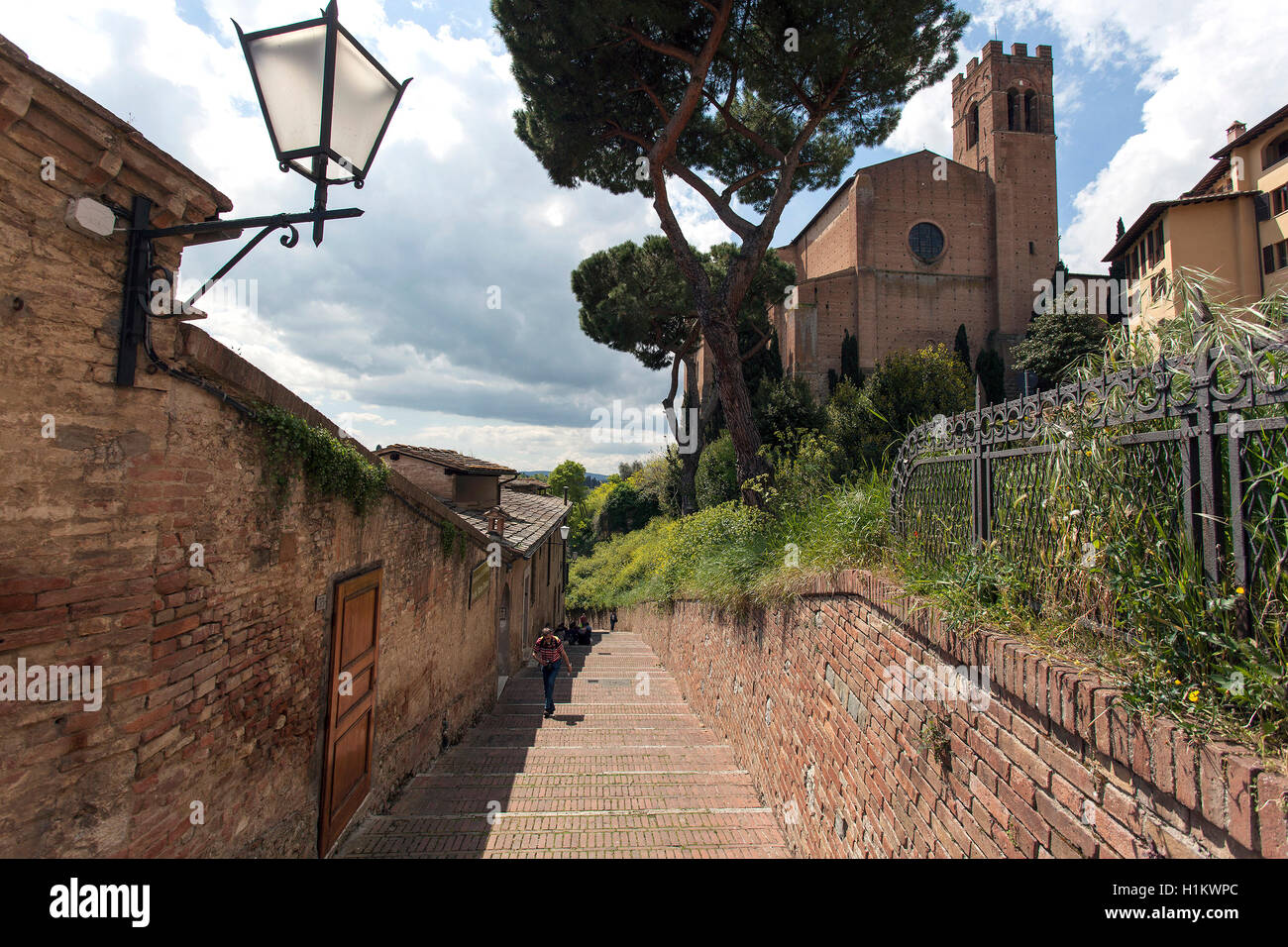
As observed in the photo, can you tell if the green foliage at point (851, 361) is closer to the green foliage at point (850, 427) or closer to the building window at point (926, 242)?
the green foliage at point (850, 427)

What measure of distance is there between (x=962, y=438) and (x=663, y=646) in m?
11.3

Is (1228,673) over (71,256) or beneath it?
beneath

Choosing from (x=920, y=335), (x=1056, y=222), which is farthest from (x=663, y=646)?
(x=1056, y=222)

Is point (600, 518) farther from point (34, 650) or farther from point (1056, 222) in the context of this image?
point (34, 650)

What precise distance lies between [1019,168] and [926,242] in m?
6.41

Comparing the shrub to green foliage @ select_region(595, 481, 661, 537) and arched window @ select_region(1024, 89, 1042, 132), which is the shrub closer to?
green foliage @ select_region(595, 481, 661, 537)

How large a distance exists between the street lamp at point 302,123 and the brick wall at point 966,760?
3.72m

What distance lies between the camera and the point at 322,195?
2834 millimetres

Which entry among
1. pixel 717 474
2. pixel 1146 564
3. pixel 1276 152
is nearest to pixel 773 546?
pixel 1146 564

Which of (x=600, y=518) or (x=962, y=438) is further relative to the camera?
(x=600, y=518)

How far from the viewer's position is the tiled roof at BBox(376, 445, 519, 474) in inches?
500

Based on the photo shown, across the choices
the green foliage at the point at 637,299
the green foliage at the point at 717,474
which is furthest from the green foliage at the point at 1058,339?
the green foliage at the point at 637,299

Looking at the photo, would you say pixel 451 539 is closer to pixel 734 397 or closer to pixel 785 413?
pixel 734 397

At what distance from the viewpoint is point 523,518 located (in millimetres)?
15828
